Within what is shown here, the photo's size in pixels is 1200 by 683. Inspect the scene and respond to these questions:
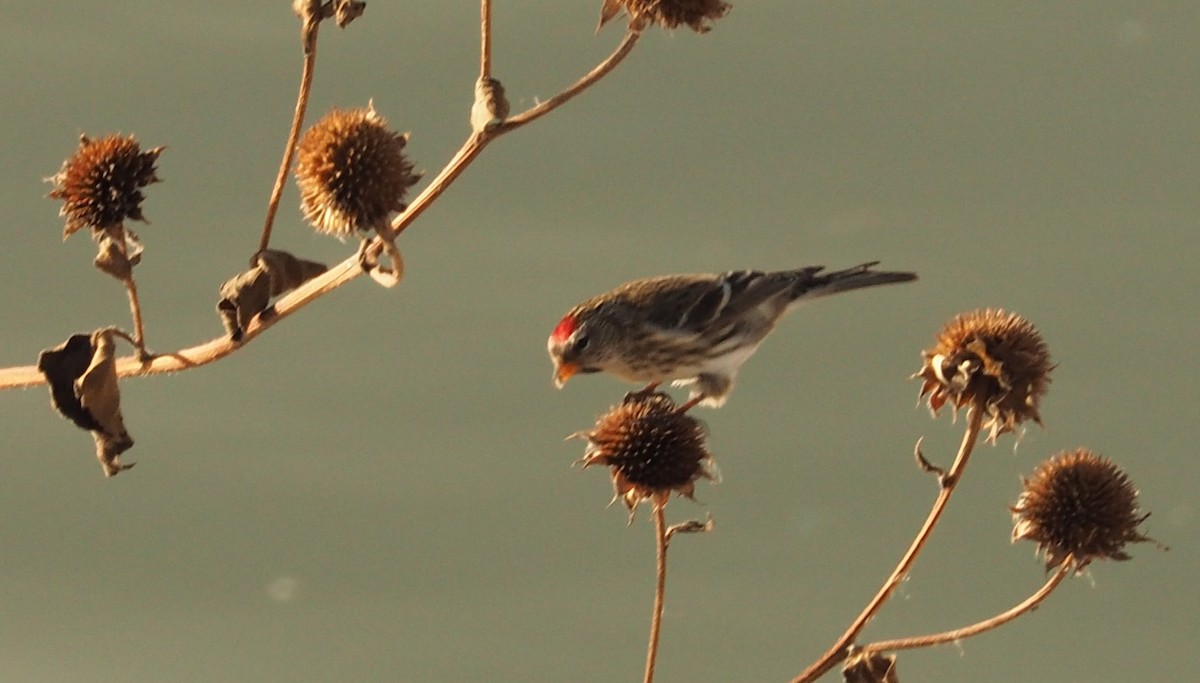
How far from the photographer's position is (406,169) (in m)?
1.71

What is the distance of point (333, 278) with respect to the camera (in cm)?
152

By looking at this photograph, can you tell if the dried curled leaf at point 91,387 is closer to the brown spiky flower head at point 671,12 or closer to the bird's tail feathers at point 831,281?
the brown spiky flower head at point 671,12

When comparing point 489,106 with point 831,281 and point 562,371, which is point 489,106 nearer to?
point 562,371

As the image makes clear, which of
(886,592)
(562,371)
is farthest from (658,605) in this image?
(562,371)

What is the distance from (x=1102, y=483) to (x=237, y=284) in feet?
3.82

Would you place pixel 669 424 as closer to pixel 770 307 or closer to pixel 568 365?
pixel 568 365

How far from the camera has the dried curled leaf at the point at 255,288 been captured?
1567 mm

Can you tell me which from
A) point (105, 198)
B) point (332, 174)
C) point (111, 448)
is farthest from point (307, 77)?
point (111, 448)

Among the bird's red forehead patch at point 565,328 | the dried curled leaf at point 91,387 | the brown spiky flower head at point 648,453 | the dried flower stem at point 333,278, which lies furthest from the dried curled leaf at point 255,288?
the bird's red forehead patch at point 565,328

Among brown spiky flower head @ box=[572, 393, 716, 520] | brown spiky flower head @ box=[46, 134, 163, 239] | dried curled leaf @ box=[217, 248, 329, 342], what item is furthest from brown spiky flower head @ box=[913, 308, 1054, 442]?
brown spiky flower head @ box=[46, 134, 163, 239]

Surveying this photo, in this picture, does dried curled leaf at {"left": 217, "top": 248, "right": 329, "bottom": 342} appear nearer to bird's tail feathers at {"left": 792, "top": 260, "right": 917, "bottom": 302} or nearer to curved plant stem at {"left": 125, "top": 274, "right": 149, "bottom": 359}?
curved plant stem at {"left": 125, "top": 274, "right": 149, "bottom": 359}

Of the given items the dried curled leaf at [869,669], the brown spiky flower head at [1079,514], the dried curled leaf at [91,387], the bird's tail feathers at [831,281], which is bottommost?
the dried curled leaf at [869,669]

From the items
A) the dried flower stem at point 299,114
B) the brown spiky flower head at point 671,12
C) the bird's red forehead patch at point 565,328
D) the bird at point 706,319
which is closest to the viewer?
the dried flower stem at point 299,114

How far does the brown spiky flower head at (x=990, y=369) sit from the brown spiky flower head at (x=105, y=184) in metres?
1.03
